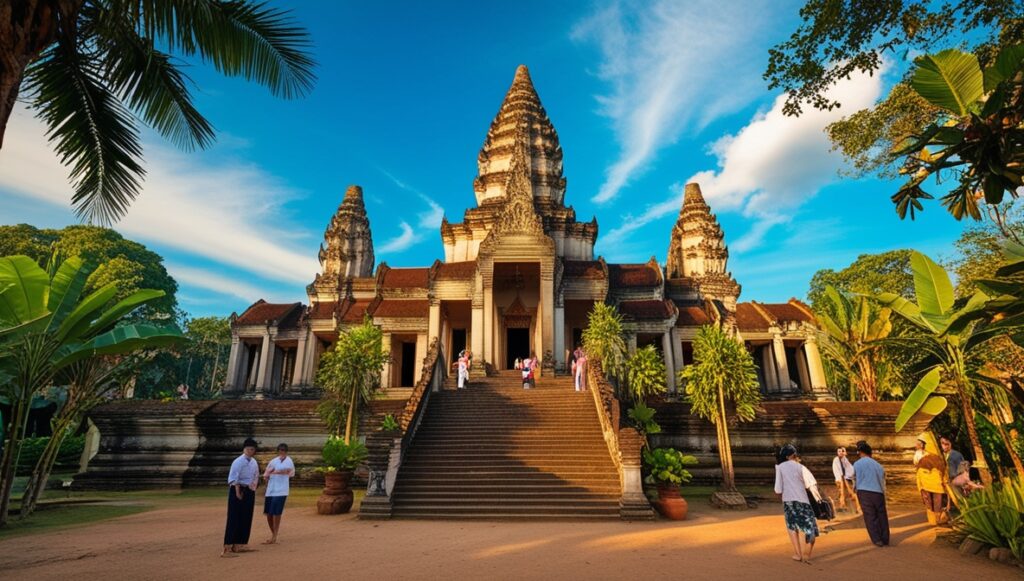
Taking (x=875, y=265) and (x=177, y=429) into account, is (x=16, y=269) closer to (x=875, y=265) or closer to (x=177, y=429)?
(x=177, y=429)

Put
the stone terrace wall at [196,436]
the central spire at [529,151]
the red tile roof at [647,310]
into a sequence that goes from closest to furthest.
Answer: the stone terrace wall at [196,436] < the red tile roof at [647,310] < the central spire at [529,151]

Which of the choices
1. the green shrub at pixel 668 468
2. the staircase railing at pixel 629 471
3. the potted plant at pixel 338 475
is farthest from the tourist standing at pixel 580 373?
the potted plant at pixel 338 475

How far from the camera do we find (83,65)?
5699mm

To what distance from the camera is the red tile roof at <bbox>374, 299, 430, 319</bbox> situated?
2480 centimetres

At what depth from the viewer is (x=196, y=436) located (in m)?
15.1

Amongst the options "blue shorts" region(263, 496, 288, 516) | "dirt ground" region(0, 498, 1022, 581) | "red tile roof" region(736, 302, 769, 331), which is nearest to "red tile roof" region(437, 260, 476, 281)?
"dirt ground" region(0, 498, 1022, 581)

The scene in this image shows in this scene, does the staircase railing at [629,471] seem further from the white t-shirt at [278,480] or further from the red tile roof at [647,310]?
the red tile roof at [647,310]

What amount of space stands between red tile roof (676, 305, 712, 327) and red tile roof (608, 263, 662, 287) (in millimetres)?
2530

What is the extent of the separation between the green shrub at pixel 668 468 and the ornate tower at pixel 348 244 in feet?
95.3

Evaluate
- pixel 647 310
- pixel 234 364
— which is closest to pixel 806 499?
pixel 647 310

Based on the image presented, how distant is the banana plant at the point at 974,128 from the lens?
474 cm

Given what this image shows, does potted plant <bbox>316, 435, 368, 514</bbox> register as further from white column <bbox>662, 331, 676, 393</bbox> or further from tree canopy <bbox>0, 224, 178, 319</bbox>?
tree canopy <bbox>0, 224, 178, 319</bbox>

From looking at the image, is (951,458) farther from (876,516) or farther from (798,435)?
(798,435)

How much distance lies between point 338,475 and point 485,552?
211 inches
